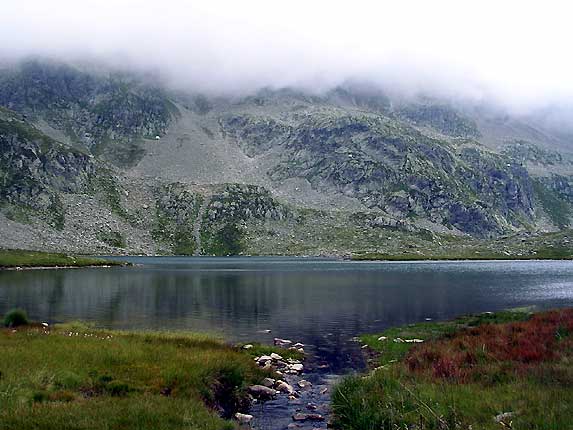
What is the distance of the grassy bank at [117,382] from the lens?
18.7 meters

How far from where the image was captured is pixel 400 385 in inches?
955

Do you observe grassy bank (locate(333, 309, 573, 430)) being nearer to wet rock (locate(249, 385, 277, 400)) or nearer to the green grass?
the green grass

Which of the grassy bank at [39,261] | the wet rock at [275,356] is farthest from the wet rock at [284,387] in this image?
the grassy bank at [39,261]

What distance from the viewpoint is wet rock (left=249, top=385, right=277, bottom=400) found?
29375mm

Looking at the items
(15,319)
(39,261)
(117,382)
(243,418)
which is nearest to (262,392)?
(243,418)

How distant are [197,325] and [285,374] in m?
24.7

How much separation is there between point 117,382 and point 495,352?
22036mm

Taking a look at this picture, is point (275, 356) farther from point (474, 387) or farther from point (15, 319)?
point (15, 319)

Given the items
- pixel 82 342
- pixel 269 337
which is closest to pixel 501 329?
pixel 269 337

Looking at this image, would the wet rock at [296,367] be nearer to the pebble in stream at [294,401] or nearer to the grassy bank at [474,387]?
the pebble in stream at [294,401]

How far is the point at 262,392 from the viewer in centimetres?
2978

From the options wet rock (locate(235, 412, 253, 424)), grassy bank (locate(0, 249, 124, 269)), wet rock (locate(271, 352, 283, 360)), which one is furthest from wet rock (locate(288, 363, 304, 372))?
grassy bank (locate(0, 249, 124, 269))

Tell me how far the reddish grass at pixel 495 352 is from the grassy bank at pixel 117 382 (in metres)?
11.0

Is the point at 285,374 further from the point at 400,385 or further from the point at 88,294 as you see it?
the point at 88,294
